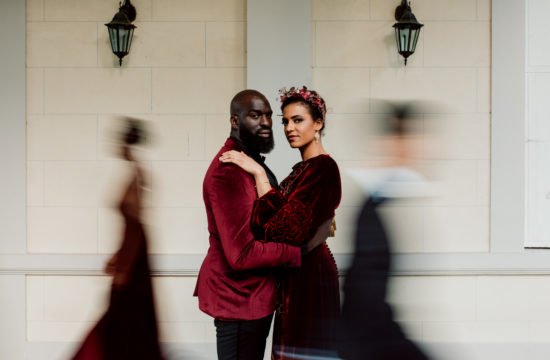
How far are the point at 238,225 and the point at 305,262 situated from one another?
395mm

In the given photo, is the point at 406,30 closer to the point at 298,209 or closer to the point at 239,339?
the point at 298,209

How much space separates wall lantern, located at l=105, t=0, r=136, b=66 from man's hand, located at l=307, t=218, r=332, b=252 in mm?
2428

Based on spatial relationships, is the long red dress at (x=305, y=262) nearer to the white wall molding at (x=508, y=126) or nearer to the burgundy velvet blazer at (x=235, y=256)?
the burgundy velvet blazer at (x=235, y=256)

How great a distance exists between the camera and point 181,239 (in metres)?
3.83

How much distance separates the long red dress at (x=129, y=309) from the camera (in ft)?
6.53

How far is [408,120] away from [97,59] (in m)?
3.14

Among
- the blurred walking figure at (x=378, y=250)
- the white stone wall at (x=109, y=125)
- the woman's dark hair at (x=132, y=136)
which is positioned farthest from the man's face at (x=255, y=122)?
the white stone wall at (x=109, y=125)

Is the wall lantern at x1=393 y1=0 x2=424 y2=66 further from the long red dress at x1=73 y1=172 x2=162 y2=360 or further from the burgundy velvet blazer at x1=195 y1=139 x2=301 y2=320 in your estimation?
the long red dress at x1=73 y1=172 x2=162 y2=360

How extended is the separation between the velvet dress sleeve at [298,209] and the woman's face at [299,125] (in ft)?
0.94

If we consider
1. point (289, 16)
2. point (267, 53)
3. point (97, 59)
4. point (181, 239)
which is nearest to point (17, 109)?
point (97, 59)

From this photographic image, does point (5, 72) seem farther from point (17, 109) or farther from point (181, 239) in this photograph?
point (181, 239)

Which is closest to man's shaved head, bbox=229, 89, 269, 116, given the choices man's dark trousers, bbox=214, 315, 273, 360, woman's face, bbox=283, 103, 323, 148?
woman's face, bbox=283, 103, 323, 148

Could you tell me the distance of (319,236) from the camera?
7.22 feet

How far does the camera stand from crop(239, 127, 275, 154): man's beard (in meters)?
2.19
